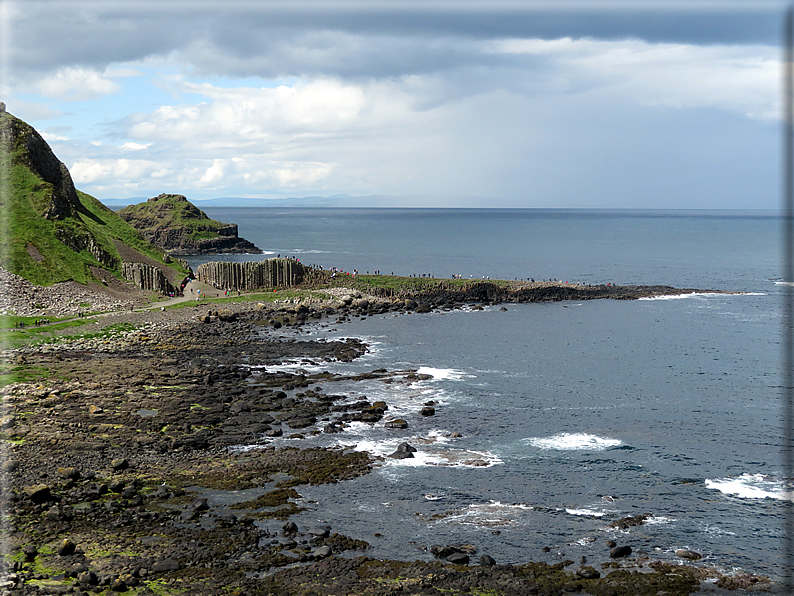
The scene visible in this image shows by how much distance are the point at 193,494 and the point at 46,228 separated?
89114mm

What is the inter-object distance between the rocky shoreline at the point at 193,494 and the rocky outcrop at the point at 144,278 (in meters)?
41.0

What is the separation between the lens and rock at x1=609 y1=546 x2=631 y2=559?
1389 inches

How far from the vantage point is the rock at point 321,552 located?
113 ft

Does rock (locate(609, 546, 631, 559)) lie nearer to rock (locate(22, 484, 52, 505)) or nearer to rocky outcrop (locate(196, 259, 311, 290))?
rock (locate(22, 484, 52, 505))

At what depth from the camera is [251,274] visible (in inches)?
4929

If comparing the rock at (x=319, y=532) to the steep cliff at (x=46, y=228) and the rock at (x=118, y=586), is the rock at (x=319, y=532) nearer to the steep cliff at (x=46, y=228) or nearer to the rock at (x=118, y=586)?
the rock at (x=118, y=586)

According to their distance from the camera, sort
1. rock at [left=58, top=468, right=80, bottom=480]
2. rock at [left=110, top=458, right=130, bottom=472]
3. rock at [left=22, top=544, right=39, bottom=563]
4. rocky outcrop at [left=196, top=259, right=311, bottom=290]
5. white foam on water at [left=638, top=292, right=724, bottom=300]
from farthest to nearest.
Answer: white foam on water at [left=638, top=292, right=724, bottom=300]
rocky outcrop at [left=196, top=259, right=311, bottom=290]
rock at [left=110, top=458, right=130, bottom=472]
rock at [left=58, top=468, right=80, bottom=480]
rock at [left=22, top=544, right=39, bottom=563]

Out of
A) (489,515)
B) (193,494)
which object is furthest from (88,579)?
(489,515)

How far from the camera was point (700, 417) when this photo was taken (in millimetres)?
60656

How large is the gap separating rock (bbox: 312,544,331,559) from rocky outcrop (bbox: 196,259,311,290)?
93175mm

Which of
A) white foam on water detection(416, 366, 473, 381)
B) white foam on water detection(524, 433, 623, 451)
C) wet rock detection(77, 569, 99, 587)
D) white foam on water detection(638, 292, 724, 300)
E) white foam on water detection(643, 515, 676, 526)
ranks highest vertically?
white foam on water detection(638, 292, 724, 300)

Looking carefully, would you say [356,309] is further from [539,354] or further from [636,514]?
[636,514]

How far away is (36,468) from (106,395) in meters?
16.7

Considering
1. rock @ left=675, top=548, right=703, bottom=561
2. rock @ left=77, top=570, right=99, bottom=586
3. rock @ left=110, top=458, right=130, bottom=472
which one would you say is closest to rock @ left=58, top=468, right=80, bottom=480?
rock @ left=110, top=458, right=130, bottom=472
